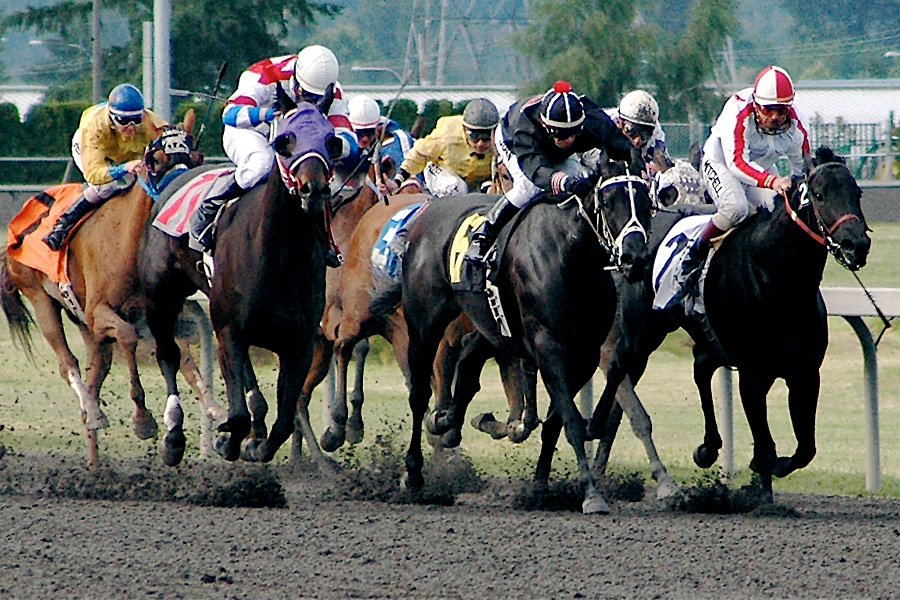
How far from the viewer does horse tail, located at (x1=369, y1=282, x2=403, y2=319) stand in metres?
9.25

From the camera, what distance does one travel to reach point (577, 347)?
7.64 metres

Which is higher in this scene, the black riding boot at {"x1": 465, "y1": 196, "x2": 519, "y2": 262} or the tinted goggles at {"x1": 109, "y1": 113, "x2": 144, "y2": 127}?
the tinted goggles at {"x1": 109, "y1": 113, "x2": 144, "y2": 127}

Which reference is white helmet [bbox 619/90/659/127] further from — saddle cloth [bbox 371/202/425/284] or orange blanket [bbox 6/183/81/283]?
orange blanket [bbox 6/183/81/283]

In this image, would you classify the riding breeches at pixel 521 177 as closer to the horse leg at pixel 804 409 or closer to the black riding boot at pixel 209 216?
the black riding boot at pixel 209 216

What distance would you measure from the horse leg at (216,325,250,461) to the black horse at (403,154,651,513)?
3.18 ft

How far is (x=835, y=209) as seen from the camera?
23.7ft

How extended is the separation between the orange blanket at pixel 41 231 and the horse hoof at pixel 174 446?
5.65 feet

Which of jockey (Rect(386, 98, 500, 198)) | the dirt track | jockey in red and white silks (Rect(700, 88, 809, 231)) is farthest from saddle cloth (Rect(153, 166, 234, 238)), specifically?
jockey in red and white silks (Rect(700, 88, 809, 231))

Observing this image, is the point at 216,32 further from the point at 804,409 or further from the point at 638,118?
the point at 804,409

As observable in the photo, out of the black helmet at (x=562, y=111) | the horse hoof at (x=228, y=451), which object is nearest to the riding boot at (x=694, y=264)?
the black helmet at (x=562, y=111)

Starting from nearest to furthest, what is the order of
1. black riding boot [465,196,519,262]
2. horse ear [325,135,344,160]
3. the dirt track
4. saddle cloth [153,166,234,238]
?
the dirt track < horse ear [325,135,344,160] < black riding boot [465,196,519,262] < saddle cloth [153,166,234,238]

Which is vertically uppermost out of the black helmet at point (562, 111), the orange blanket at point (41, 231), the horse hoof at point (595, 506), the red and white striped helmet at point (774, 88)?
the red and white striped helmet at point (774, 88)

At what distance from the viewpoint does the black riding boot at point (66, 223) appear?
959cm

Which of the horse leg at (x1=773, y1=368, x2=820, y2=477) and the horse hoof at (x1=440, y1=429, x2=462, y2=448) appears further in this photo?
the horse hoof at (x1=440, y1=429, x2=462, y2=448)
